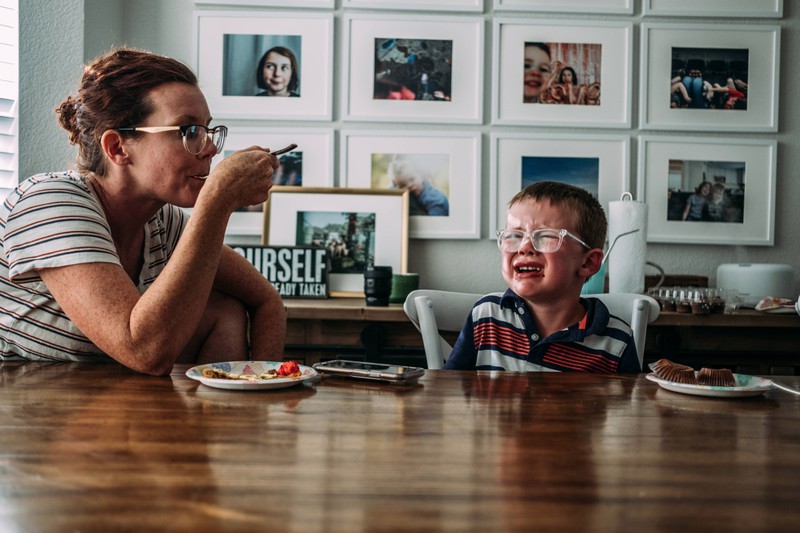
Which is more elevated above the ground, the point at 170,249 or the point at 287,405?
the point at 170,249

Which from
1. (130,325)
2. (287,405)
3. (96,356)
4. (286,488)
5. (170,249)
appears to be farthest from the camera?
(170,249)

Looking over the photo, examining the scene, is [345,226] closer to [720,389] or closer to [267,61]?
[267,61]

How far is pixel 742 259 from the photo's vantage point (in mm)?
2709

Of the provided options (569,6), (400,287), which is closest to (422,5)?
(569,6)

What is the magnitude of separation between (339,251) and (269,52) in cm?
84

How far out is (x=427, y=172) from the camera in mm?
2670

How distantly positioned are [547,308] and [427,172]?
4.01ft

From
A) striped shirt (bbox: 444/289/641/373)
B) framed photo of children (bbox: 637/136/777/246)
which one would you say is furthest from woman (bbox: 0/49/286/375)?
framed photo of children (bbox: 637/136/777/246)

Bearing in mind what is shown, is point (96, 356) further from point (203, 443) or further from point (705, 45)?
point (705, 45)

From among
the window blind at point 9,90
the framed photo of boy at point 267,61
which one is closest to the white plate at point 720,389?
the framed photo of boy at point 267,61

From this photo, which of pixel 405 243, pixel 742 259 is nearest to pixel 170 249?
pixel 405 243

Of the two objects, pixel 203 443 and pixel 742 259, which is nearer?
pixel 203 443

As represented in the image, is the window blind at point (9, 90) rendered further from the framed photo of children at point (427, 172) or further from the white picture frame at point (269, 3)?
the framed photo of children at point (427, 172)

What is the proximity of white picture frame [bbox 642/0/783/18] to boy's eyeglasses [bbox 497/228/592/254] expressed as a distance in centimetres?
159
